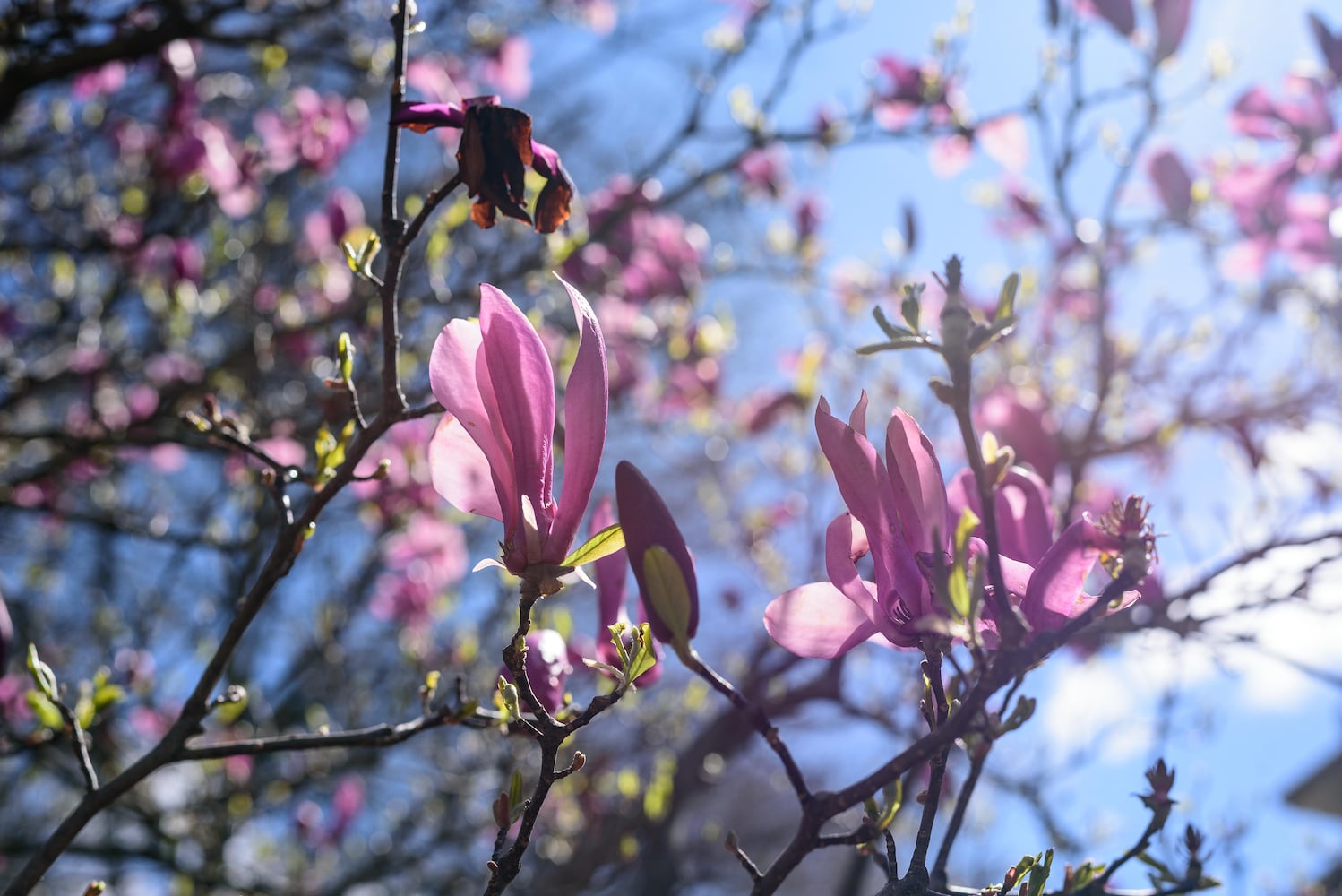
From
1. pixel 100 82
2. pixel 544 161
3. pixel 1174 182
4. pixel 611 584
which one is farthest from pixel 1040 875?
pixel 100 82

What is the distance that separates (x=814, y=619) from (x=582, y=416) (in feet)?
0.81

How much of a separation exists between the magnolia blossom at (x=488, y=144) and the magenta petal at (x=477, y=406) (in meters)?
0.10

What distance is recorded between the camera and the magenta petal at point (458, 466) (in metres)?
0.83

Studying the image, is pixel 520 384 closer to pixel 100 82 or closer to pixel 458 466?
pixel 458 466

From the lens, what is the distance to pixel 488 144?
0.77 m

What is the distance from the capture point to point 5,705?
1860mm

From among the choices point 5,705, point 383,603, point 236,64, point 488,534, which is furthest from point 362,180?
point 5,705

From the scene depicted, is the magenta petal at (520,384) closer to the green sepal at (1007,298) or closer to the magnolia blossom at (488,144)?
the magnolia blossom at (488,144)

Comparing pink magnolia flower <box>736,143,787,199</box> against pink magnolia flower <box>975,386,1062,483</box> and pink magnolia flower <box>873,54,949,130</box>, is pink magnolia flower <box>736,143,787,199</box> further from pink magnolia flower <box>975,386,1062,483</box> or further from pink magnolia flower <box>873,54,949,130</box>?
pink magnolia flower <box>975,386,1062,483</box>

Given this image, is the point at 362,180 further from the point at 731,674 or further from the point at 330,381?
the point at 330,381

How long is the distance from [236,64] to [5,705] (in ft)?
Result: 16.3

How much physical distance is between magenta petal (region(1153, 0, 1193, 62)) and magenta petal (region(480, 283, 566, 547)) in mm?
1763

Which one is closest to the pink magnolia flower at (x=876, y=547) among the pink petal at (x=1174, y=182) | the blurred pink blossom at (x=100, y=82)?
the pink petal at (x=1174, y=182)

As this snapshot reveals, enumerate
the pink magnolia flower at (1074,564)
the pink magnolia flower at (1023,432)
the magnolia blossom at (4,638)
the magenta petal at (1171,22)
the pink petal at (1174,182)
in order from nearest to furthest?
the pink magnolia flower at (1074,564) < the magnolia blossom at (4,638) < the pink magnolia flower at (1023,432) < the magenta petal at (1171,22) < the pink petal at (1174,182)
